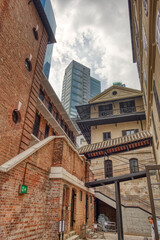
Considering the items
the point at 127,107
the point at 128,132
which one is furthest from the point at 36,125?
the point at 127,107

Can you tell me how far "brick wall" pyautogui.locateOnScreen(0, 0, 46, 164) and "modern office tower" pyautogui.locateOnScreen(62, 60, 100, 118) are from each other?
65.1 meters

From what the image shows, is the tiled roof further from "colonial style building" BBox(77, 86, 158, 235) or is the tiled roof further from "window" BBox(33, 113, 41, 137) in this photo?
"window" BBox(33, 113, 41, 137)

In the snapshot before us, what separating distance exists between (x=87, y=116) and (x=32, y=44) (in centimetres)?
1420

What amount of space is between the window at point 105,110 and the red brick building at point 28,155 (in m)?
11.9

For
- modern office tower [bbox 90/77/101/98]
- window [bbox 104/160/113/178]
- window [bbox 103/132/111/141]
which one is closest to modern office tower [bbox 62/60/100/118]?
modern office tower [bbox 90/77/101/98]

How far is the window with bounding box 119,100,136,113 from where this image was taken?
21761 millimetres

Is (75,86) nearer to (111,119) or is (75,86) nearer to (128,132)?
(111,119)

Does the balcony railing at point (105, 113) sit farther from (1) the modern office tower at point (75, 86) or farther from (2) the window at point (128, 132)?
(1) the modern office tower at point (75, 86)

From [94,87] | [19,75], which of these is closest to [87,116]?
[19,75]

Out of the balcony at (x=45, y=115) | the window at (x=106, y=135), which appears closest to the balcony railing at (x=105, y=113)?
the window at (x=106, y=135)

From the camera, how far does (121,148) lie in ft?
42.9

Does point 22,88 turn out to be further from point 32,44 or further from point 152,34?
point 152,34

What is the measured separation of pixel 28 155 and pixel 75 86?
264ft

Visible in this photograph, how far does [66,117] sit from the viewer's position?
23.1m
